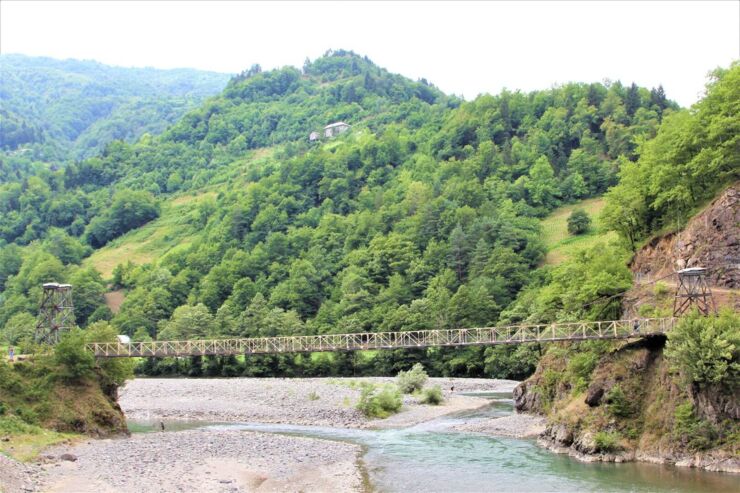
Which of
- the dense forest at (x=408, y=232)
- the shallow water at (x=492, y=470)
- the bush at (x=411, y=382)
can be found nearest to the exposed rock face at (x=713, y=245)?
the dense forest at (x=408, y=232)

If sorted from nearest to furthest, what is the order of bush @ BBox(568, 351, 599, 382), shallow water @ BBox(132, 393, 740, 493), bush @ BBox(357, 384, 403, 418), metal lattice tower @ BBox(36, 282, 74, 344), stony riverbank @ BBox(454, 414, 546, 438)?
1. shallow water @ BBox(132, 393, 740, 493)
2. bush @ BBox(568, 351, 599, 382)
3. stony riverbank @ BBox(454, 414, 546, 438)
4. metal lattice tower @ BBox(36, 282, 74, 344)
5. bush @ BBox(357, 384, 403, 418)

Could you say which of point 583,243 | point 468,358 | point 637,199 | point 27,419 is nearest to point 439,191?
point 583,243

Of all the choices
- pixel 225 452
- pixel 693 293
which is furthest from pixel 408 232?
pixel 225 452

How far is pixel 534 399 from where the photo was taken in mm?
52562

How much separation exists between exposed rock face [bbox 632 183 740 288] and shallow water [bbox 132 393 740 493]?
1431 cm

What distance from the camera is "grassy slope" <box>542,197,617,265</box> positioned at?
106 metres

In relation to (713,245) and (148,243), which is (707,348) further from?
(148,243)

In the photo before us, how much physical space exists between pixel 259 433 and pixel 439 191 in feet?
301

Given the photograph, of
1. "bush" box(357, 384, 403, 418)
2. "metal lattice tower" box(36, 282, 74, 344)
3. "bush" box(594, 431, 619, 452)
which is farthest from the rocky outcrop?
"metal lattice tower" box(36, 282, 74, 344)

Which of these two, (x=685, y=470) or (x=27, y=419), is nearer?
(x=685, y=470)

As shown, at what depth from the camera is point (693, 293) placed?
39.1 m

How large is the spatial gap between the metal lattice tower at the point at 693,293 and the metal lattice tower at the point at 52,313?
130 ft

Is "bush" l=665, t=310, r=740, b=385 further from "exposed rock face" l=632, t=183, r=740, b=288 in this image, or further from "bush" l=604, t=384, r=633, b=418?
"exposed rock face" l=632, t=183, r=740, b=288

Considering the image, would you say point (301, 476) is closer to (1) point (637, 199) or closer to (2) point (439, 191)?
(1) point (637, 199)
